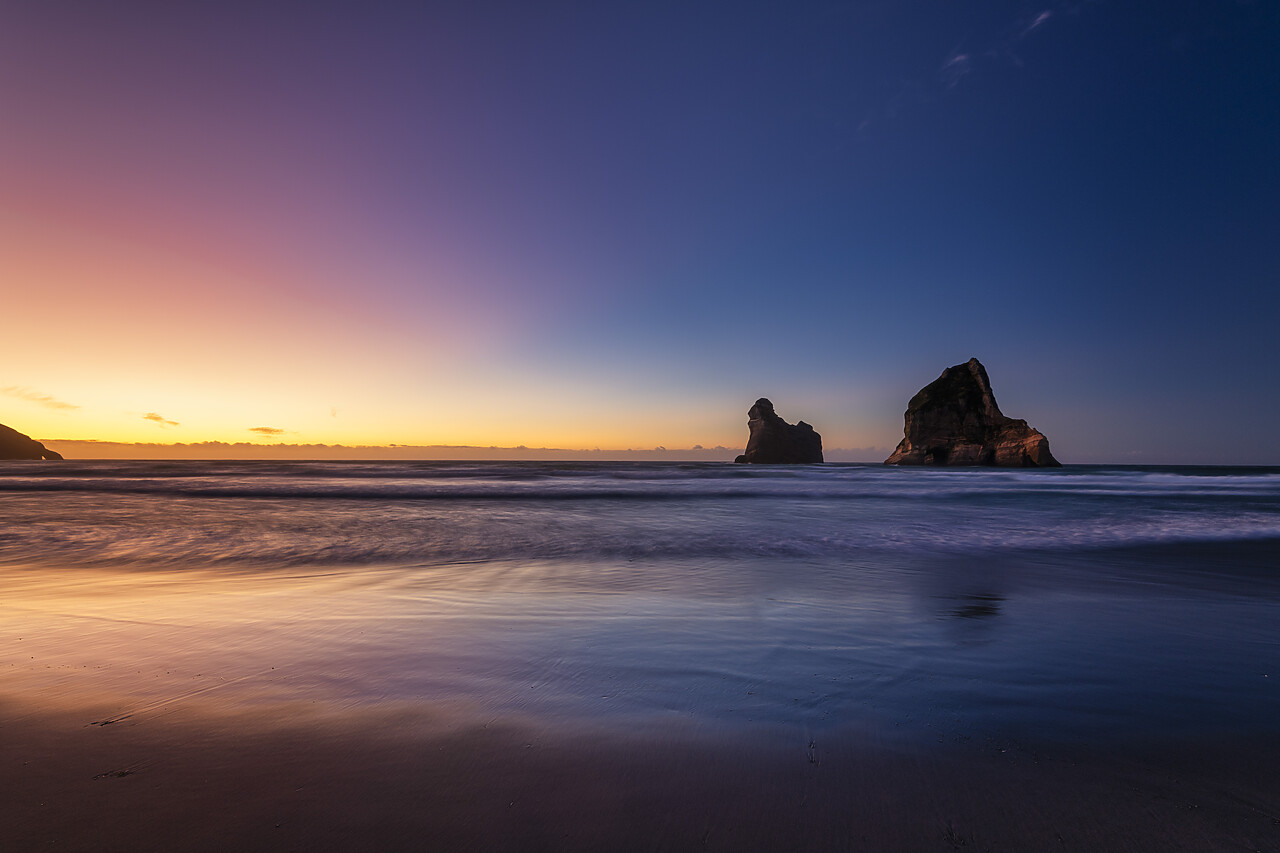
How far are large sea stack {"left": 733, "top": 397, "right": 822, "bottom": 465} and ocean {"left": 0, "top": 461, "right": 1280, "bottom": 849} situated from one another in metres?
110

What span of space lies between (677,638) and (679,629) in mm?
254

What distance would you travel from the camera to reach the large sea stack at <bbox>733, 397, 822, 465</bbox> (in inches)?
4648

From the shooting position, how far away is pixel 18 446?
124 m

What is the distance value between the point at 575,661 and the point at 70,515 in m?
17.6

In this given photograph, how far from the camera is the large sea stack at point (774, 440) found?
387 feet

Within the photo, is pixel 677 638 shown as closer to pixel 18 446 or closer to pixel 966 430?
pixel 966 430

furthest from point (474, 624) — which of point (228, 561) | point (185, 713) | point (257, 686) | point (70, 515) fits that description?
point (70, 515)

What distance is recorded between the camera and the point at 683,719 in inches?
105

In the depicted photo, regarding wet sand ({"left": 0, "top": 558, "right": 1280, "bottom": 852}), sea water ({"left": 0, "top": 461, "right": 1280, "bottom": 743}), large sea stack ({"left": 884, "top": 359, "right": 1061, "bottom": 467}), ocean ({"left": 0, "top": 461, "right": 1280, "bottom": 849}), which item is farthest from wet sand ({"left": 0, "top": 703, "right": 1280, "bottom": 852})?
large sea stack ({"left": 884, "top": 359, "right": 1061, "bottom": 467})

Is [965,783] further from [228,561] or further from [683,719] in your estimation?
[228,561]

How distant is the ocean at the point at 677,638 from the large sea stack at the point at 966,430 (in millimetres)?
85740

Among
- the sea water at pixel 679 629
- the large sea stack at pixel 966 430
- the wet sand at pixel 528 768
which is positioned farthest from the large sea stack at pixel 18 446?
the large sea stack at pixel 966 430

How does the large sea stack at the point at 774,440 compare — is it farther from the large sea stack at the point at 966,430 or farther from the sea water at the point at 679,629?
the sea water at the point at 679,629

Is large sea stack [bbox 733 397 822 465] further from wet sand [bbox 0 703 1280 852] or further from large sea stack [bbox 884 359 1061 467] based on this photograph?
wet sand [bbox 0 703 1280 852]
